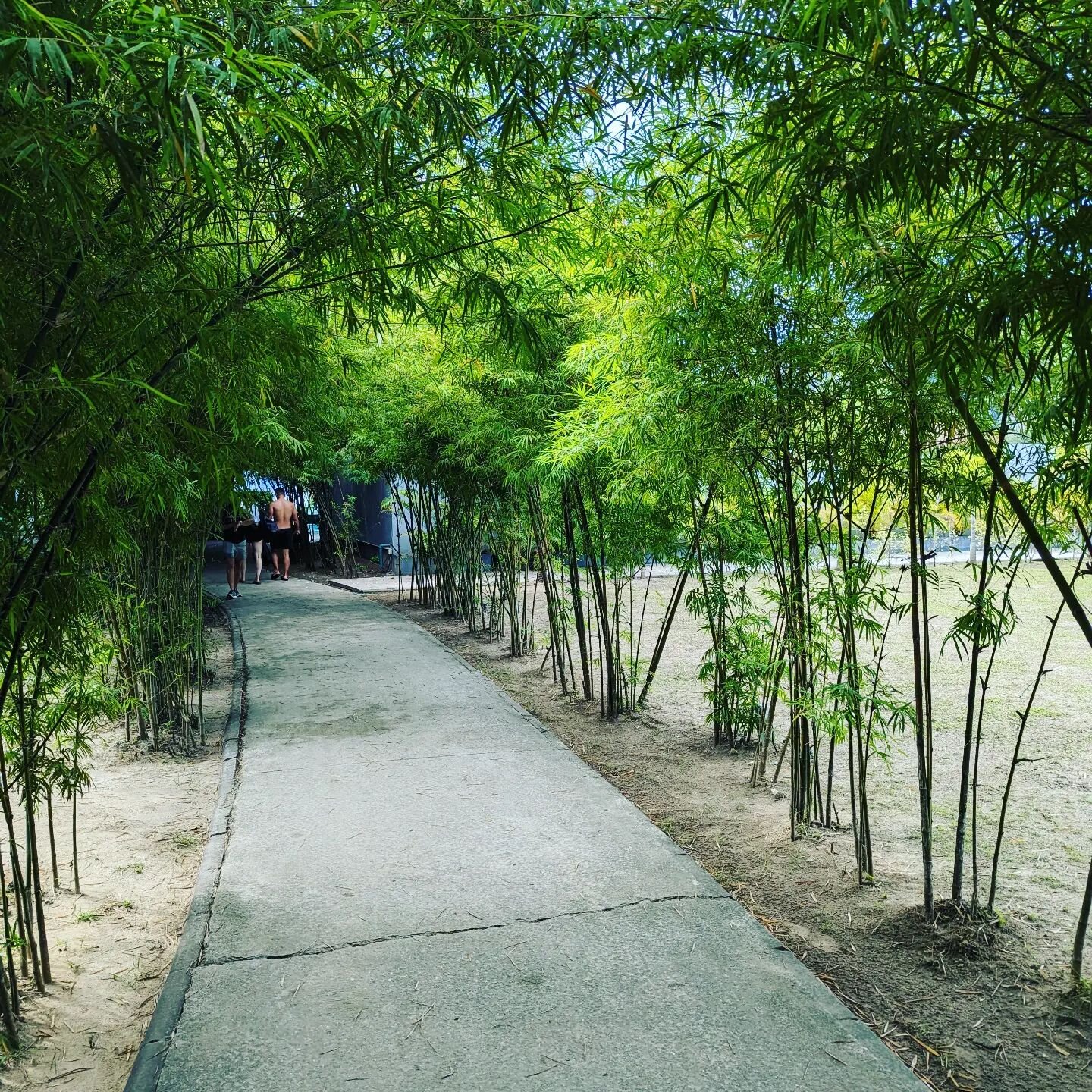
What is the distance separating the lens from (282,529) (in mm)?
12891

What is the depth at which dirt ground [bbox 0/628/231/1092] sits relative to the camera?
2221 mm

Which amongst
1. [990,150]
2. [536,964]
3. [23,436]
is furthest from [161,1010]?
[990,150]

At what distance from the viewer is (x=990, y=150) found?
5.38 ft

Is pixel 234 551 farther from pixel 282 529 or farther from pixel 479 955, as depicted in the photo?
pixel 479 955

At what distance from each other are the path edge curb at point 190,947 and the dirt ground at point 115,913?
96mm

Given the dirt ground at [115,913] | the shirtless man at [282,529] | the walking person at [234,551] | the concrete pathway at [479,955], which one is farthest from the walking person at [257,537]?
the concrete pathway at [479,955]

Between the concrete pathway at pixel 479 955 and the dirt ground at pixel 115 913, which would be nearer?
the concrete pathway at pixel 479 955

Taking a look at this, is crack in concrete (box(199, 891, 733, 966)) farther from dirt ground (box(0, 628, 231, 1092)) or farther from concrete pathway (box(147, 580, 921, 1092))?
dirt ground (box(0, 628, 231, 1092))

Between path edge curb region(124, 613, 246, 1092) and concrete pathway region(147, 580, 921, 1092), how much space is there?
0.03 meters

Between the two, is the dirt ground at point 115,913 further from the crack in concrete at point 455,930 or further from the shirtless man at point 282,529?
the shirtless man at point 282,529

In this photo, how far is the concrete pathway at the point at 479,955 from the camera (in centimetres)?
198

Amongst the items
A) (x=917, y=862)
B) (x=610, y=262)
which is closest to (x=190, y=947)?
(x=917, y=862)

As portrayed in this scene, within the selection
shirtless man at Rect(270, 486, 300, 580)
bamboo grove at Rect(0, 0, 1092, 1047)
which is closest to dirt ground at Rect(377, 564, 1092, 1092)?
bamboo grove at Rect(0, 0, 1092, 1047)

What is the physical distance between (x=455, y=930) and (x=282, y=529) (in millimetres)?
10986
